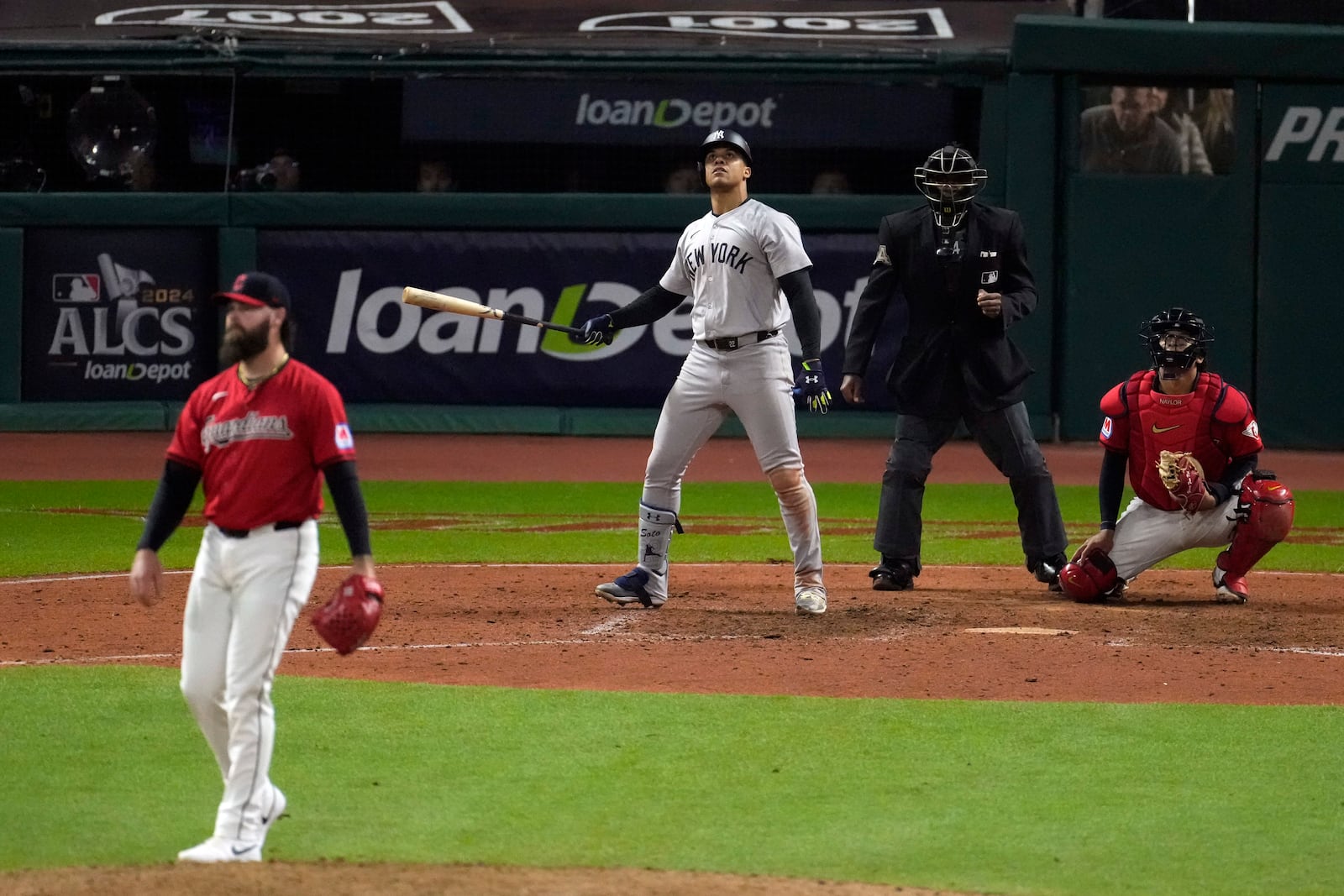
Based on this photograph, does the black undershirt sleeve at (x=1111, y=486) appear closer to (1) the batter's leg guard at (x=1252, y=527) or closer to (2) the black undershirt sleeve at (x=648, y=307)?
(1) the batter's leg guard at (x=1252, y=527)

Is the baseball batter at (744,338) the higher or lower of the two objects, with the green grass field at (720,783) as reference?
higher

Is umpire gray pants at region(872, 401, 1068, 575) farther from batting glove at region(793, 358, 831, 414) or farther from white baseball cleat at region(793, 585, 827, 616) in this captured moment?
batting glove at region(793, 358, 831, 414)

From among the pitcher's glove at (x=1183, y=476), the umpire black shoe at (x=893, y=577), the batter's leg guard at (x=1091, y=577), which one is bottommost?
the umpire black shoe at (x=893, y=577)

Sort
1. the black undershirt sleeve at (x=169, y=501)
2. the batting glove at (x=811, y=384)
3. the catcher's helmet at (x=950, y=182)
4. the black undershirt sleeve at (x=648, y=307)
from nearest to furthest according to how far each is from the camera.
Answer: the black undershirt sleeve at (x=169, y=501) < the batting glove at (x=811, y=384) < the black undershirt sleeve at (x=648, y=307) < the catcher's helmet at (x=950, y=182)

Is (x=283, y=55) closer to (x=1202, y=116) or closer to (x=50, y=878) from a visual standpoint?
(x=1202, y=116)

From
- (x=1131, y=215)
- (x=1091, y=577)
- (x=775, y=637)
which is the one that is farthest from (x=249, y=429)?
(x=1131, y=215)

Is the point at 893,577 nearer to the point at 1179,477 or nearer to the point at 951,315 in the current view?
the point at 951,315

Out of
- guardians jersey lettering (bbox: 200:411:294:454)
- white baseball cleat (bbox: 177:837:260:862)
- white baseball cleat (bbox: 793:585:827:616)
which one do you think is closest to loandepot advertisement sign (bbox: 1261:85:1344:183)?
white baseball cleat (bbox: 793:585:827:616)

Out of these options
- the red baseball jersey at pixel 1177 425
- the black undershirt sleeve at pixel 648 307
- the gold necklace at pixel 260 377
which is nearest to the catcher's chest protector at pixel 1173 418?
the red baseball jersey at pixel 1177 425
